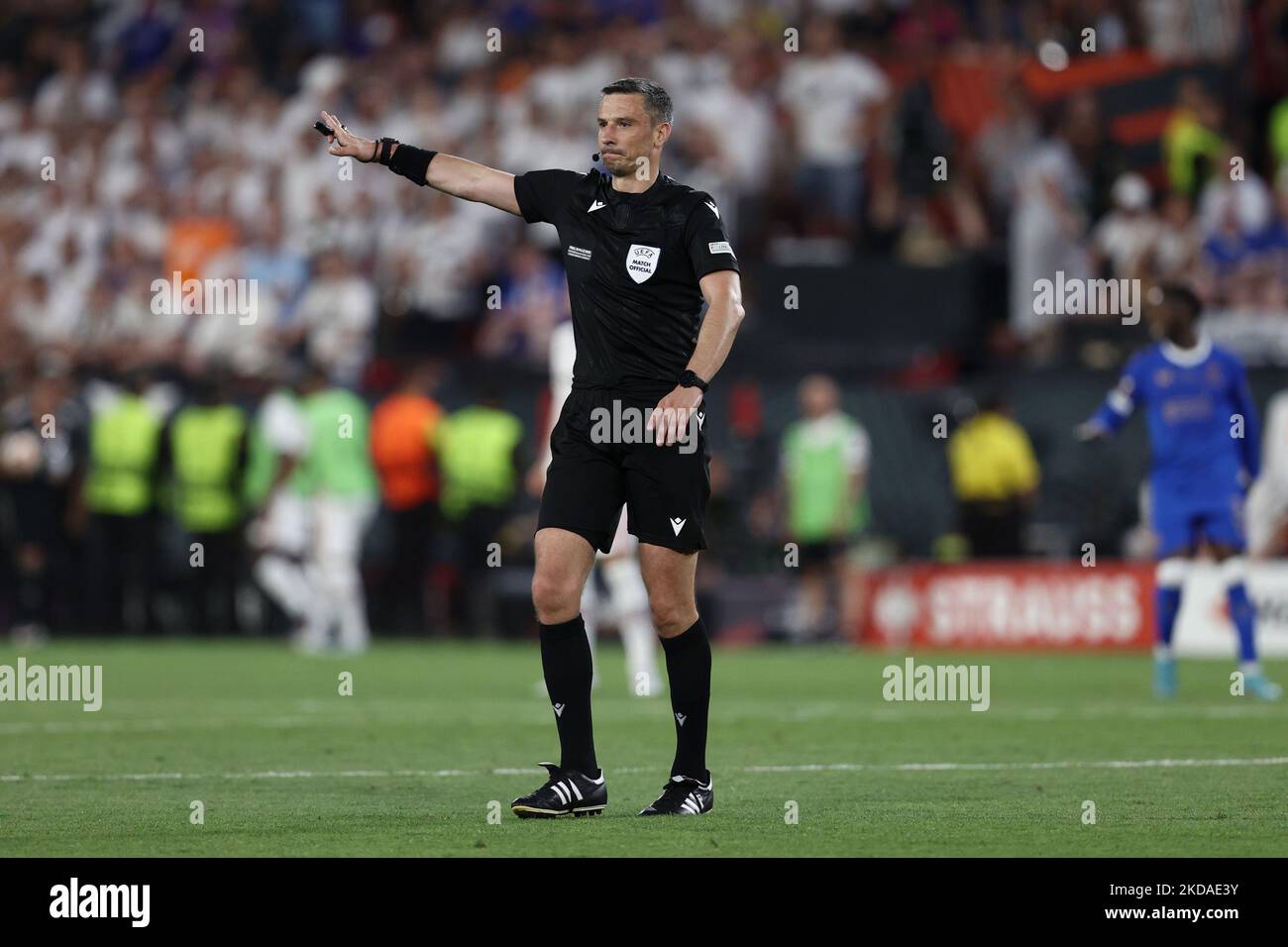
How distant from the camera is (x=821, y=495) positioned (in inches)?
816

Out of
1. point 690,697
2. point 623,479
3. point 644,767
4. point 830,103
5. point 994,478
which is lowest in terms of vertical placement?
point 644,767

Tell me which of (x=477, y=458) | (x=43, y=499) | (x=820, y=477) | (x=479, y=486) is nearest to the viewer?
(x=820, y=477)

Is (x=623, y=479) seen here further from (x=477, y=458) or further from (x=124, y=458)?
(x=124, y=458)

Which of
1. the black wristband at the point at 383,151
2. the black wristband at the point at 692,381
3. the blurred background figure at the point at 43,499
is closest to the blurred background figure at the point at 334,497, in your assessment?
the blurred background figure at the point at 43,499

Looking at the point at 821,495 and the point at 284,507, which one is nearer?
the point at 821,495

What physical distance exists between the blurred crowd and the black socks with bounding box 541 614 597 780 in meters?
12.0

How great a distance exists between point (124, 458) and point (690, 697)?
1426 cm

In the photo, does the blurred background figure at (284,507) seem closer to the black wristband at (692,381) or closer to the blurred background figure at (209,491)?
the blurred background figure at (209,491)

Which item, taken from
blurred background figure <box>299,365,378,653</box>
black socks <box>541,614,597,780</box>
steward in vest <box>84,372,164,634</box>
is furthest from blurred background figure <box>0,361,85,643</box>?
black socks <box>541,614,597,780</box>

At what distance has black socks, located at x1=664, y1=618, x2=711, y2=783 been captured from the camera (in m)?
8.67

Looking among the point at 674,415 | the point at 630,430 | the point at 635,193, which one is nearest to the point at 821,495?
the point at 635,193

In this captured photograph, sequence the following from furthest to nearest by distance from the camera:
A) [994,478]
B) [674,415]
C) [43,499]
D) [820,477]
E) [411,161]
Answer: [43,499]
[820,477]
[994,478]
[411,161]
[674,415]

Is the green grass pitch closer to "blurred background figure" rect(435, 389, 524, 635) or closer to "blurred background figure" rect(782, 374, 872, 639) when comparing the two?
"blurred background figure" rect(782, 374, 872, 639)
